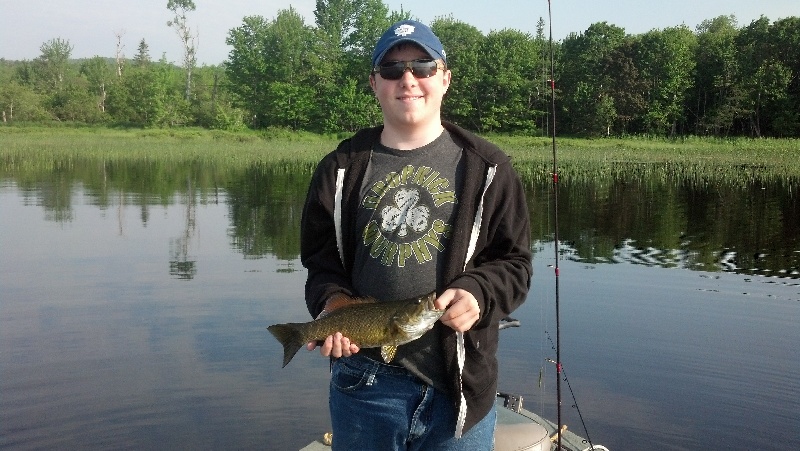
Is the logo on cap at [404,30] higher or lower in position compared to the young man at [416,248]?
higher

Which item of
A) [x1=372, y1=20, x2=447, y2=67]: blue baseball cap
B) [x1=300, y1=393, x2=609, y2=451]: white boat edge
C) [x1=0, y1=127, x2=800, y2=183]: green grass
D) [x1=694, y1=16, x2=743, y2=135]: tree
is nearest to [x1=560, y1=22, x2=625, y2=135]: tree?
[x1=0, y1=127, x2=800, y2=183]: green grass

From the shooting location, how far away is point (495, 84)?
193 ft

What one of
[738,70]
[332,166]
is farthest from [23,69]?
[332,166]

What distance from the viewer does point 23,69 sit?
278 ft

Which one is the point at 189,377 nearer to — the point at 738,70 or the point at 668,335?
the point at 668,335

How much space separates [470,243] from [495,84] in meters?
57.5

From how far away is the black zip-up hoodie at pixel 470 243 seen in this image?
8.14 ft

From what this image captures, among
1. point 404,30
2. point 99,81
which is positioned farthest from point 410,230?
point 99,81

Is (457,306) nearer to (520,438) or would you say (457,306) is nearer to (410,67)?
(410,67)

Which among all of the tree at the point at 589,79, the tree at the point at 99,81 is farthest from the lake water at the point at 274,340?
the tree at the point at 99,81

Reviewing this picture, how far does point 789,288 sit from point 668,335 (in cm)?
329

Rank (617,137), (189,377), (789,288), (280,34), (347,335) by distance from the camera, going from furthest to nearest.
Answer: (280,34) < (617,137) < (789,288) < (189,377) < (347,335)

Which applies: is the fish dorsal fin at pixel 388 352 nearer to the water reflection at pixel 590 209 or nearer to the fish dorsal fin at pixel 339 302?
the fish dorsal fin at pixel 339 302

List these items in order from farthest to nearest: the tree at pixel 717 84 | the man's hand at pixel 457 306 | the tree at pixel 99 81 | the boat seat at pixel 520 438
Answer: the tree at pixel 99 81 < the tree at pixel 717 84 < the boat seat at pixel 520 438 < the man's hand at pixel 457 306
